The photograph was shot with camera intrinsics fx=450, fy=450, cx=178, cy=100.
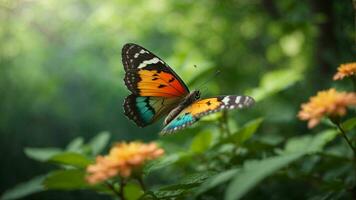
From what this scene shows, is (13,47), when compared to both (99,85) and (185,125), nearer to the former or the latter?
(99,85)

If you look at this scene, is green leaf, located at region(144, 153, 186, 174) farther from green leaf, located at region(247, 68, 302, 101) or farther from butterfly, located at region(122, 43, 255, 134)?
green leaf, located at region(247, 68, 302, 101)

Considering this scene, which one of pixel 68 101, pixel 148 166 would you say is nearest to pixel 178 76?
pixel 148 166

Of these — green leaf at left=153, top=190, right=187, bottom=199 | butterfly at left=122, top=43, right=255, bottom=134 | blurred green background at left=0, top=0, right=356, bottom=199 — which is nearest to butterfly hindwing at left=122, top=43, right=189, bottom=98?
butterfly at left=122, top=43, right=255, bottom=134

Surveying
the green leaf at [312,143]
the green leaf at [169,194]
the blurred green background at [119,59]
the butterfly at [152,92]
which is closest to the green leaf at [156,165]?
the green leaf at [169,194]

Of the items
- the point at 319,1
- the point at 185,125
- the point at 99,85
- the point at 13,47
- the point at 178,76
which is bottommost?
the point at 185,125

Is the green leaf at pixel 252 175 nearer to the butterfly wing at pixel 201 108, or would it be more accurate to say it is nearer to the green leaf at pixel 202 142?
the butterfly wing at pixel 201 108
